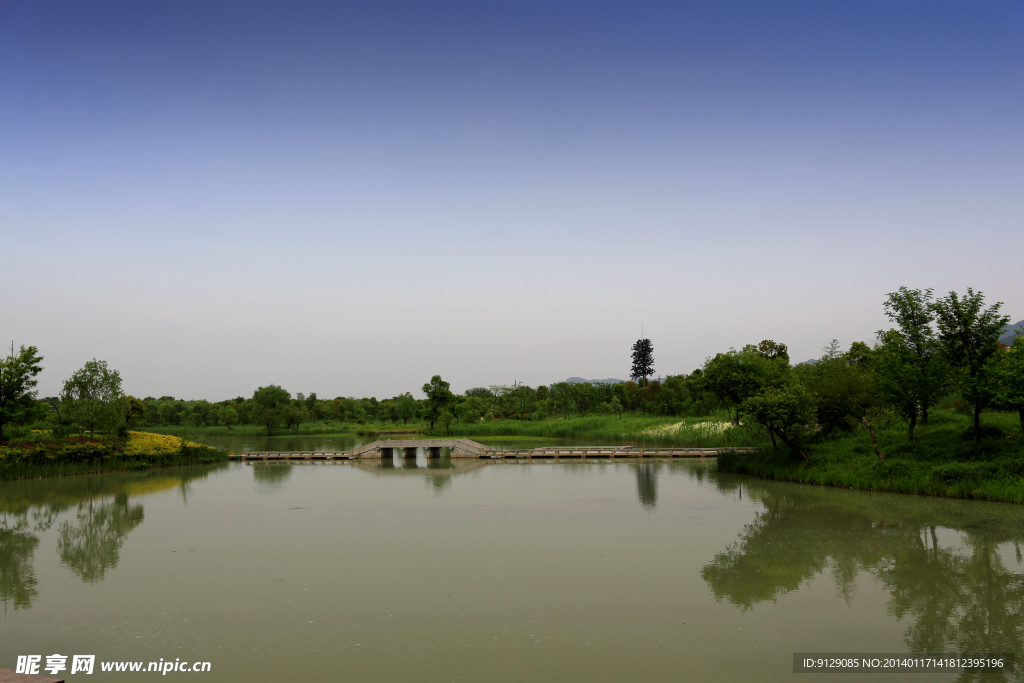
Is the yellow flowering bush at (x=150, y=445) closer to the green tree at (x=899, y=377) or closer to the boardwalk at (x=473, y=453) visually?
the boardwalk at (x=473, y=453)

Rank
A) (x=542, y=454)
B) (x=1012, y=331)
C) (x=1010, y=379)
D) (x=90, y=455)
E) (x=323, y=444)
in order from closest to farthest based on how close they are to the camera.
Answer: (x=1010, y=379), (x=90, y=455), (x=542, y=454), (x=1012, y=331), (x=323, y=444)

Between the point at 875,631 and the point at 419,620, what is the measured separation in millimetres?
11017

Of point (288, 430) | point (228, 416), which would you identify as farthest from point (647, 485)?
point (228, 416)

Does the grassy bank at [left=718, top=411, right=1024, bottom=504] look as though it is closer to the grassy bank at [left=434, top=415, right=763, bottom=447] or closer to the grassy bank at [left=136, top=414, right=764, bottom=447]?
the grassy bank at [left=136, top=414, right=764, bottom=447]

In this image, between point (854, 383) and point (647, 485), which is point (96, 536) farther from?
point (854, 383)

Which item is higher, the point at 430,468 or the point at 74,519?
the point at 74,519

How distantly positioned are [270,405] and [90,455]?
63447 mm

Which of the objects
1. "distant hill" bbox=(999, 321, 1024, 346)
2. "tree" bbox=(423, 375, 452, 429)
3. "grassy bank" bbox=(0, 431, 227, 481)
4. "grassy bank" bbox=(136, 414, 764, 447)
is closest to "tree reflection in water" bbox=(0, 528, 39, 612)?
"grassy bank" bbox=(0, 431, 227, 481)

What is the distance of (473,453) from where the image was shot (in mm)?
63781

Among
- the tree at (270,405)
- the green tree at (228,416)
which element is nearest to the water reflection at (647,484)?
the tree at (270,405)

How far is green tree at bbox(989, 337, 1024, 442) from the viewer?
30438 mm

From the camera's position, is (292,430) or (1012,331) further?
(292,430)

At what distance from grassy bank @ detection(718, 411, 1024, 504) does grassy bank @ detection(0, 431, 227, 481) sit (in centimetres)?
4970

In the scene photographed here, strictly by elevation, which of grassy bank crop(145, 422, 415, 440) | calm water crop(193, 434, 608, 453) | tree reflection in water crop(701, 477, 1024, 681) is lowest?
tree reflection in water crop(701, 477, 1024, 681)
